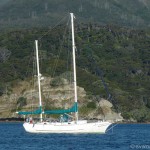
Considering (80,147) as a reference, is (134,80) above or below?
above

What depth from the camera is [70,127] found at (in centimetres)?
7656

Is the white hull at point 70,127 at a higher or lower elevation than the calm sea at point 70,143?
higher

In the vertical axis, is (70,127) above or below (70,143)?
above

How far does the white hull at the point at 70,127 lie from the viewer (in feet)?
251

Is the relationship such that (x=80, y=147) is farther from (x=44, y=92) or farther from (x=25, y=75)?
(x=25, y=75)

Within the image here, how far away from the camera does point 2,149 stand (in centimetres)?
6062

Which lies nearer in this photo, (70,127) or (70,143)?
(70,143)

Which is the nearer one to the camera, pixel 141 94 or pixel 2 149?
pixel 2 149

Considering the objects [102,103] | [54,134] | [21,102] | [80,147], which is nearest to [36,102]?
[21,102]

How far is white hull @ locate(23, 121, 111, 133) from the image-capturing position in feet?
251

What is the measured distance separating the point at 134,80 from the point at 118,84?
7101 millimetres

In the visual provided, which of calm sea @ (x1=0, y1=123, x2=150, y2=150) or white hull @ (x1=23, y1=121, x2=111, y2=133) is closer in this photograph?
calm sea @ (x1=0, y1=123, x2=150, y2=150)

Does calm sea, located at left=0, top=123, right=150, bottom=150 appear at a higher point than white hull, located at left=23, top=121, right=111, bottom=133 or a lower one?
lower

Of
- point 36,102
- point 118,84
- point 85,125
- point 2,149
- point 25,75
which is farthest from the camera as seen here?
point 118,84
